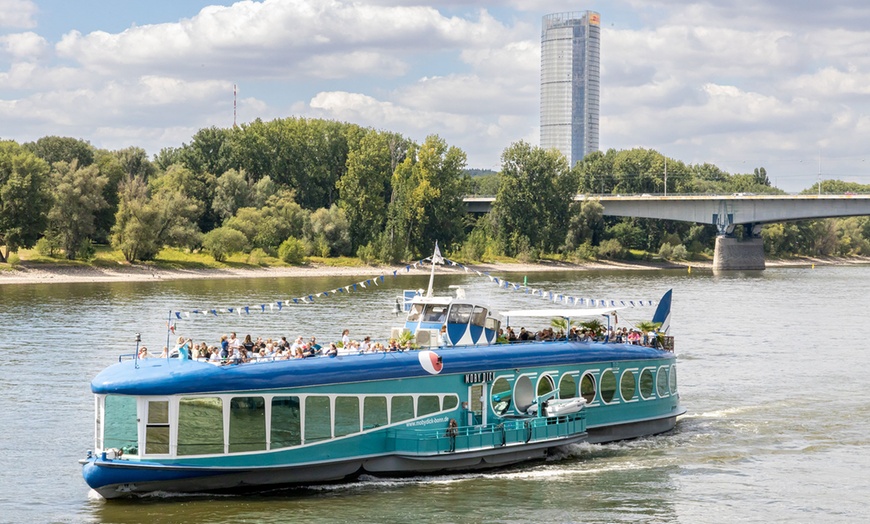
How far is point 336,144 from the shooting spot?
128750 mm

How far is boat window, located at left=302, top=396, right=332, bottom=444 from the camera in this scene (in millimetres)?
24062

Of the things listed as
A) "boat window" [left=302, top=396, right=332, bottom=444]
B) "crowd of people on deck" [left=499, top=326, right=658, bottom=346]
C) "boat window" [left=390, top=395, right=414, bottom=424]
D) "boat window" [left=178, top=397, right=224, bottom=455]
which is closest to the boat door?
"boat window" [left=390, top=395, right=414, bottom=424]

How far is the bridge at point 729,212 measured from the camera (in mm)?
122250

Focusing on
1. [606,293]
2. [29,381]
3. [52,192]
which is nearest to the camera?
[29,381]

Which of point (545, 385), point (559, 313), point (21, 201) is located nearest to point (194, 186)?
point (21, 201)

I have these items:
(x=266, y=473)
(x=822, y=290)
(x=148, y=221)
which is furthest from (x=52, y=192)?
(x=266, y=473)

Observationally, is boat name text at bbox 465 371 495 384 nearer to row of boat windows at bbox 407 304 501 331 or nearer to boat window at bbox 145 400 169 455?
row of boat windows at bbox 407 304 501 331

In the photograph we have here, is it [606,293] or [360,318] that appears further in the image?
[606,293]

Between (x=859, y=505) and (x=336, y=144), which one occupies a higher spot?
(x=336, y=144)

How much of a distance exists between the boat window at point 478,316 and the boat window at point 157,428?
8.92m

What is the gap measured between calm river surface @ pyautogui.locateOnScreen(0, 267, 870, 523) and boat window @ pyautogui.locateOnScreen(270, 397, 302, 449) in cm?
137

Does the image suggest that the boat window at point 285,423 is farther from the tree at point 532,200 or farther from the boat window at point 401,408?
the tree at point 532,200

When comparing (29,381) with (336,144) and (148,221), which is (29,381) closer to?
(148,221)

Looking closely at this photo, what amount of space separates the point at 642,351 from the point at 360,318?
30.7 meters
